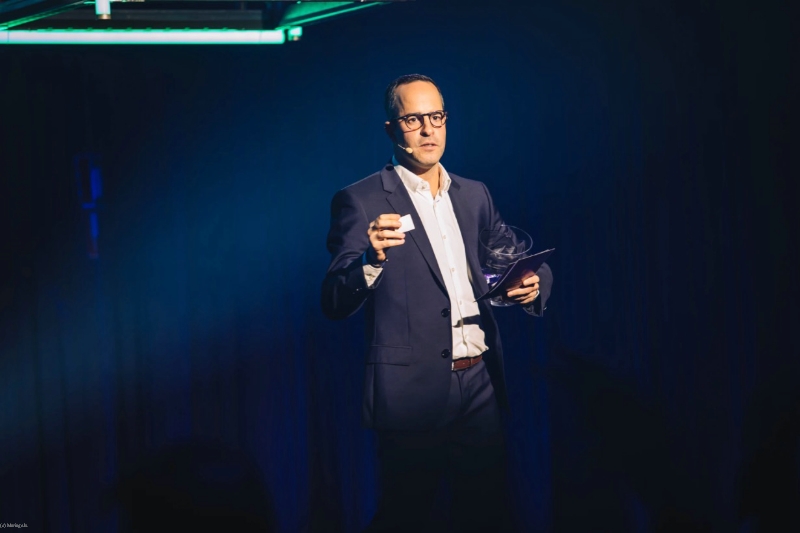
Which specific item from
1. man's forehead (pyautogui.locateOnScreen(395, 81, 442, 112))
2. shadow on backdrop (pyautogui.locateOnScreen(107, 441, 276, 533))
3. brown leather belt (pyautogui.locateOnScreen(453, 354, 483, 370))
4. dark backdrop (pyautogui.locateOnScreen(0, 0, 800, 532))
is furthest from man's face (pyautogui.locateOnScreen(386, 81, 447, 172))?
shadow on backdrop (pyautogui.locateOnScreen(107, 441, 276, 533))

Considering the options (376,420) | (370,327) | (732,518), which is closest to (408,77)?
(370,327)

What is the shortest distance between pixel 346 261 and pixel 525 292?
1.72 feet

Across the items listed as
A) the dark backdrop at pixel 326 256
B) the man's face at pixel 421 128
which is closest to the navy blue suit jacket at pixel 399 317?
the man's face at pixel 421 128

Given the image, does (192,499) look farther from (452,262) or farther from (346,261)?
(452,262)

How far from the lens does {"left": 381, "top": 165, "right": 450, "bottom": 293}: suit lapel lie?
2.59 metres

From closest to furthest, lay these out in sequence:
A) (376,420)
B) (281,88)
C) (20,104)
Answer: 1. (376,420)
2. (20,104)
3. (281,88)

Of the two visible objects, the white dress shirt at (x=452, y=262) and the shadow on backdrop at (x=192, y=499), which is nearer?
the shadow on backdrop at (x=192, y=499)

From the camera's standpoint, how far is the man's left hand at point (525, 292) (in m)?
2.50

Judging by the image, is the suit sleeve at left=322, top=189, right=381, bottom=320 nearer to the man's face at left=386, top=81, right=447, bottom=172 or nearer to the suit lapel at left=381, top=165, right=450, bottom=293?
the suit lapel at left=381, top=165, right=450, bottom=293

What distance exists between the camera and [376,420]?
8.45 ft

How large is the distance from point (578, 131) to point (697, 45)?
0.68 meters

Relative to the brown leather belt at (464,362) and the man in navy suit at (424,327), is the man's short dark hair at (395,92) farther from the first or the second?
the brown leather belt at (464,362)

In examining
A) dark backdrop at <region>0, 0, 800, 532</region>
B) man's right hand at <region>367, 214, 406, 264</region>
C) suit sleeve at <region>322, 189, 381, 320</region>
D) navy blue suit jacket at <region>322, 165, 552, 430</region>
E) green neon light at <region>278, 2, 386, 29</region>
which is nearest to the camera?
green neon light at <region>278, 2, 386, 29</region>

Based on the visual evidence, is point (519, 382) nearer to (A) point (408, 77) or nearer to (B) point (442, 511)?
(B) point (442, 511)
